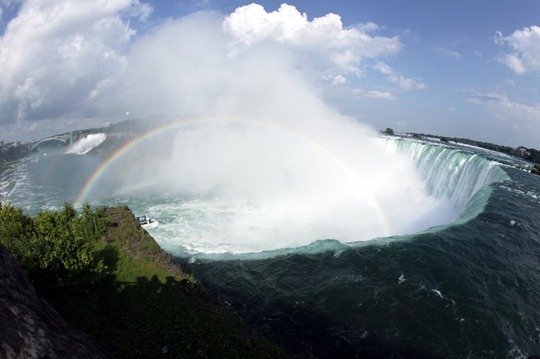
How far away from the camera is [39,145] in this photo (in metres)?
115

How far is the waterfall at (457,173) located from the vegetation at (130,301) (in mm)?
22467

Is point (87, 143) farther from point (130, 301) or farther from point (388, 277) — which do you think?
point (388, 277)

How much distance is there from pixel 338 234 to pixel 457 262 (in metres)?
8.20

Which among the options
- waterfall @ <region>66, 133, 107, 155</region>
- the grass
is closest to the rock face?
the grass

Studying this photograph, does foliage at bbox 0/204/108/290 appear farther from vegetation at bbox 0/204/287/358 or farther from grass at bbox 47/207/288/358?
grass at bbox 47/207/288/358

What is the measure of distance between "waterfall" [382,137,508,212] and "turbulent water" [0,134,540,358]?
40 cm

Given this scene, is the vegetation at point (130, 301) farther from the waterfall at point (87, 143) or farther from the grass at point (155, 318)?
the waterfall at point (87, 143)

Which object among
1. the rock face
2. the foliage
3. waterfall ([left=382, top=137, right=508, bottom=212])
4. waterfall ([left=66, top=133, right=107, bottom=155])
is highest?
waterfall ([left=382, top=137, right=508, bottom=212])

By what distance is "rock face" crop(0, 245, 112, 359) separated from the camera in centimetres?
329

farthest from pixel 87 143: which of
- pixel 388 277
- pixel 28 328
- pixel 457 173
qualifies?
pixel 28 328

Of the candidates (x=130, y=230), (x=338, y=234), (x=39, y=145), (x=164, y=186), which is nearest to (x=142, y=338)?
(x=130, y=230)

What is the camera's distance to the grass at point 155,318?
7.81 meters

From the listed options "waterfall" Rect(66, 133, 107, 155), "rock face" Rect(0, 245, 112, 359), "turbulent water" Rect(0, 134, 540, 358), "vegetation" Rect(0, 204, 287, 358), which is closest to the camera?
"rock face" Rect(0, 245, 112, 359)

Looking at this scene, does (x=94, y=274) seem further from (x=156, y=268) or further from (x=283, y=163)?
(x=283, y=163)
